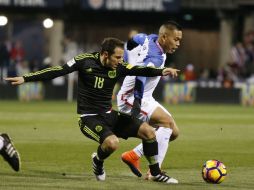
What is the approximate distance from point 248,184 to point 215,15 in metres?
30.0

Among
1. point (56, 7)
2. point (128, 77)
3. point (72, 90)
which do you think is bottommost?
point (72, 90)

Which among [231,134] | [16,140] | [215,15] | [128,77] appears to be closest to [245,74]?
[215,15]

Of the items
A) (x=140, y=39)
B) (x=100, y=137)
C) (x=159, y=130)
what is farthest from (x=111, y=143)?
(x=140, y=39)

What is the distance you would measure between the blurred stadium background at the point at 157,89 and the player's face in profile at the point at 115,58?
1.72m

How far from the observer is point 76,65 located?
1095 cm

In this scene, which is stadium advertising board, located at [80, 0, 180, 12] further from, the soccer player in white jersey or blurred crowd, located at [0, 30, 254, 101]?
the soccer player in white jersey

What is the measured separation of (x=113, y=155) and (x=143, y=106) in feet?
9.98

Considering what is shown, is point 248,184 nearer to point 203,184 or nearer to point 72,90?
point 203,184

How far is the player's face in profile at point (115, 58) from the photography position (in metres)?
10.8

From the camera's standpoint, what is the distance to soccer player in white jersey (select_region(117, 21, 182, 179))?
11539mm

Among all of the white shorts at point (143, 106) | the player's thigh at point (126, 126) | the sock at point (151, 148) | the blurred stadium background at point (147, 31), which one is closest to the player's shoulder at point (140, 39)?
the white shorts at point (143, 106)

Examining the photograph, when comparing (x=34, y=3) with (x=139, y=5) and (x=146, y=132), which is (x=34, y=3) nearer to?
(x=139, y=5)

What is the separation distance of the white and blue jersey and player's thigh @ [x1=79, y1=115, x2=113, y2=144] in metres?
1.05

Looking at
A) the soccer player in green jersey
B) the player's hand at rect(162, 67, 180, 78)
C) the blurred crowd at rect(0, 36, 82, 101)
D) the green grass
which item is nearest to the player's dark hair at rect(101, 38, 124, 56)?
the soccer player in green jersey
